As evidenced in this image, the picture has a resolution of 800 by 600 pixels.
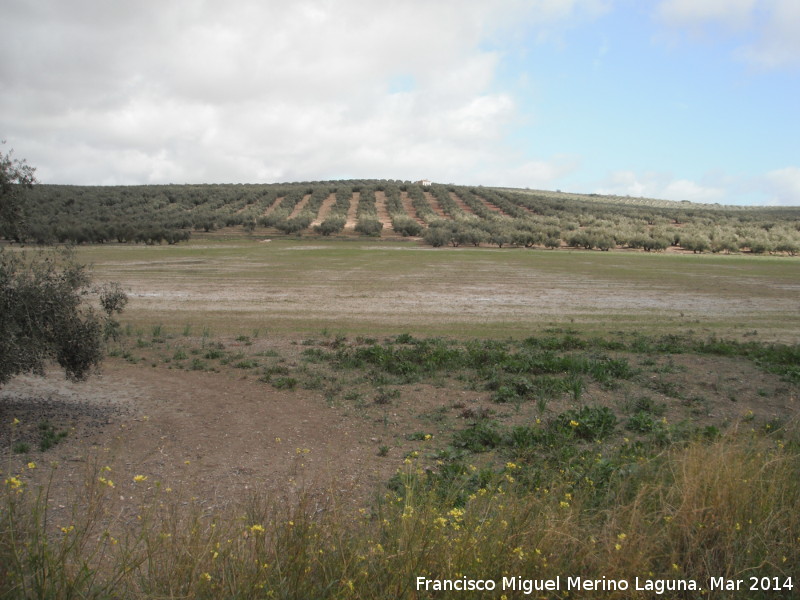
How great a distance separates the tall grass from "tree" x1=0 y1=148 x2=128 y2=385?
11.6 feet

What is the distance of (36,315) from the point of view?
8.28 m

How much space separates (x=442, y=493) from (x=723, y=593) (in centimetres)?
277

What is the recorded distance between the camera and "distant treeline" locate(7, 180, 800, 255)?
6650 cm

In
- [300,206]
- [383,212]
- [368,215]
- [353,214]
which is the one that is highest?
[300,206]

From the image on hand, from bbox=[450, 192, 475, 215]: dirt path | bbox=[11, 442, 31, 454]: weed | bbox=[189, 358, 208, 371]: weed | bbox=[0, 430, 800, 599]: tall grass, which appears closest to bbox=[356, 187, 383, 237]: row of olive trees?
bbox=[450, 192, 475, 215]: dirt path

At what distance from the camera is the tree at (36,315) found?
8.01 m

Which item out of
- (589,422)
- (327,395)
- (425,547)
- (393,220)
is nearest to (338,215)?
(393,220)

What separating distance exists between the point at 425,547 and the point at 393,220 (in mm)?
73192

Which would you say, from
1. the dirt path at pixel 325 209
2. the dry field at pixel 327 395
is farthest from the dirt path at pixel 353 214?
the dry field at pixel 327 395

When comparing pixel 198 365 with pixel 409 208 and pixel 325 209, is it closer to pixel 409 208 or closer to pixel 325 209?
pixel 325 209

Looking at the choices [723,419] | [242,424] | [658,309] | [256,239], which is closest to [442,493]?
[242,424]

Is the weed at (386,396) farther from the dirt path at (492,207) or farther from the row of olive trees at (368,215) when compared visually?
the dirt path at (492,207)

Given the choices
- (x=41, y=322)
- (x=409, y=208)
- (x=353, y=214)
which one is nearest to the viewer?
(x=41, y=322)

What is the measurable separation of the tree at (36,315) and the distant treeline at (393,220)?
1825 inches
